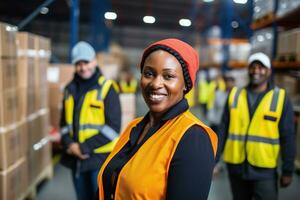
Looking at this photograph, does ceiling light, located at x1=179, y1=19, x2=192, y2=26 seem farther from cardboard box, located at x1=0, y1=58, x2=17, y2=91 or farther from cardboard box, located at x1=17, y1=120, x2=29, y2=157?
cardboard box, located at x1=0, y1=58, x2=17, y2=91

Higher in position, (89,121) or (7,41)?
(7,41)

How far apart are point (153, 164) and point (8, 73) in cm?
254

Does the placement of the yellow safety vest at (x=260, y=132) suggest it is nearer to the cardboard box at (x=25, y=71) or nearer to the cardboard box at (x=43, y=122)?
the cardboard box at (x=25, y=71)

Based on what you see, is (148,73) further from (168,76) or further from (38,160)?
(38,160)

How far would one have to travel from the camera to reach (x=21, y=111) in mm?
3656

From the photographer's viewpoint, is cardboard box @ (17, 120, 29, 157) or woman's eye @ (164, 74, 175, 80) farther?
cardboard box @ (17, 120, 29, 157)

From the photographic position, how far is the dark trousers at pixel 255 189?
2535mm

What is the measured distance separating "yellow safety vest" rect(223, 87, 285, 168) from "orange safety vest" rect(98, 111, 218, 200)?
1423mm

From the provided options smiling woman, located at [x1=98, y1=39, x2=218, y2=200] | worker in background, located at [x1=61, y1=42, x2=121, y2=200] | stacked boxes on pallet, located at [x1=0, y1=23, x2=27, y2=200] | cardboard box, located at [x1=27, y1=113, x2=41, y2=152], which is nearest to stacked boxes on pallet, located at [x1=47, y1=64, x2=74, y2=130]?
cardboard box, located at [x1=27, y1=113, x2=41, y2=152]

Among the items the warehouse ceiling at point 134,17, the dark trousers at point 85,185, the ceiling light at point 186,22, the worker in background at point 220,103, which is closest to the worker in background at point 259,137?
the dark trousers at point 85,185

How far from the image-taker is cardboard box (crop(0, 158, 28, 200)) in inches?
123

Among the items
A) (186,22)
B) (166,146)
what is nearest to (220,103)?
(166,146)

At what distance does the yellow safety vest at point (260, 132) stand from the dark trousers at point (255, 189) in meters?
0.14

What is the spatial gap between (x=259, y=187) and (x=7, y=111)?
2.47 meters
